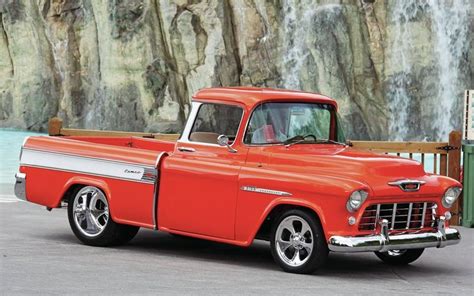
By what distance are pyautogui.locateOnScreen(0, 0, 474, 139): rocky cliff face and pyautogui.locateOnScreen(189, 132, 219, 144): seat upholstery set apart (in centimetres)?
3126

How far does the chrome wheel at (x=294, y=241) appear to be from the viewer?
9.88 meters

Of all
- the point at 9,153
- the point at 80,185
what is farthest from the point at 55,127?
the point at 9,153

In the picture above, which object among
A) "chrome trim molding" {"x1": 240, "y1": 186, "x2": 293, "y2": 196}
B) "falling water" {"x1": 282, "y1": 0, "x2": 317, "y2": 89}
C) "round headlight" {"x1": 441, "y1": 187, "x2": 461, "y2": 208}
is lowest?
"round headlight" {"x1": 441, "y1": 187, "x2": 461, "y2": 208}

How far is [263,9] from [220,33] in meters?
2.01

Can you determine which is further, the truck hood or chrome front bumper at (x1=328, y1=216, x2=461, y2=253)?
the truck hood

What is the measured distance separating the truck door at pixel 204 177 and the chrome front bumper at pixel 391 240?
3.87 ft

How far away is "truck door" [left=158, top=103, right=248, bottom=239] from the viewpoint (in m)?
10.4

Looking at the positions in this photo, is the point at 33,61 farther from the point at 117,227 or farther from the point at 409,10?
the point at 117,227

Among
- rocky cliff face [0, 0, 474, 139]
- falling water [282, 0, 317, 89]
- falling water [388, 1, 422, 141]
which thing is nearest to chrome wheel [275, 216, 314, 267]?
rocky cliff face [0, 0, 474, 139]

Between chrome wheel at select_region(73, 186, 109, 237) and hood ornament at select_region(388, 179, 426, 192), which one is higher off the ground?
hood ornament at select_region(388, 179, 426, 192)

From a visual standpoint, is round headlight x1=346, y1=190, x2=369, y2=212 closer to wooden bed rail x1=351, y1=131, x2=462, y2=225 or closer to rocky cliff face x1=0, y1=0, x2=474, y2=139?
wooden bed rail x1=351, y1=131, x2=462, y2=225

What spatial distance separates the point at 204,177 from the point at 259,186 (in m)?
0.66

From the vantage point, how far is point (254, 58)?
46031 mm

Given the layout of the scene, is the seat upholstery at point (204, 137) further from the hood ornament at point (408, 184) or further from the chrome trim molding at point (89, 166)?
the hood ornament at point (408, 184)
